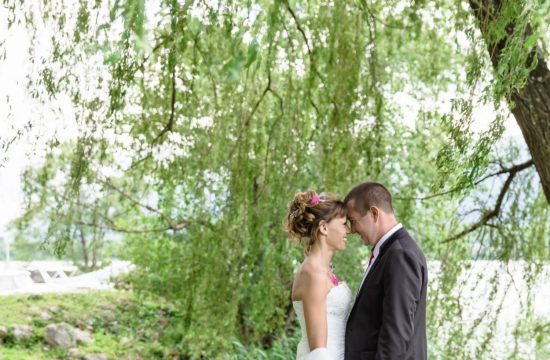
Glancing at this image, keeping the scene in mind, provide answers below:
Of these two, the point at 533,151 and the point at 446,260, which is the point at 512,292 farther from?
the point at 533,151

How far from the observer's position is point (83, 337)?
399 inches

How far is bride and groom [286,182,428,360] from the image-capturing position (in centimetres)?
262

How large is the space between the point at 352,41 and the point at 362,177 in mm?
850

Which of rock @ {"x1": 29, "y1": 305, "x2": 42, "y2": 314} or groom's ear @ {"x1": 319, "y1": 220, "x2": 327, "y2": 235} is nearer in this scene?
groom's ear @ {"x1": 319, "y1": 220, "x2": 327, "y2": 235}

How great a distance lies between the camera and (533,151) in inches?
152

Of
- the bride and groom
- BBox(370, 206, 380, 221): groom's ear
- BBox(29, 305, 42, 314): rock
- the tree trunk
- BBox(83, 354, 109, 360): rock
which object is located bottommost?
BBox(83, 354, 109, 360): rock

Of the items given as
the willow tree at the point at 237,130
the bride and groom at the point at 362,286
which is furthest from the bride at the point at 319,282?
the willow tree at the point at 237,130

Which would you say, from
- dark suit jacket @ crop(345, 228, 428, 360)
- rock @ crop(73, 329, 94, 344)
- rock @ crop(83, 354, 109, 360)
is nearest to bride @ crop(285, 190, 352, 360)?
dark suit jacket @ crop(345, 228, 428, 360)

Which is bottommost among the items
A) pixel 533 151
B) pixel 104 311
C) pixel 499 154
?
pixel 104 311

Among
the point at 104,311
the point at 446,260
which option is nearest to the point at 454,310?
the point at 446,260

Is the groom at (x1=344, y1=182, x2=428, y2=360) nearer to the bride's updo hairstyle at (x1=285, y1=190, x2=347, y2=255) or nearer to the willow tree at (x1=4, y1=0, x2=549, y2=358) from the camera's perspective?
the bride's updo hairstyle at (x1=285, y1=190, x2=347, y2=255)

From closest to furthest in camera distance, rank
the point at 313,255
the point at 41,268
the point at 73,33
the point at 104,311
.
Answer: the point at 313,255
the point at 73,33
the point at 104,311
the point at 41,268

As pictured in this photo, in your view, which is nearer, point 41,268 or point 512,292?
point 512,292

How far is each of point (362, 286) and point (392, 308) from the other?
0.20 metres
